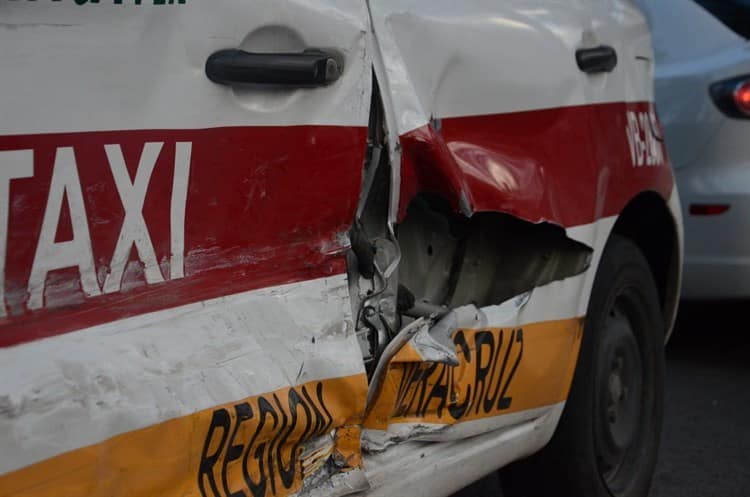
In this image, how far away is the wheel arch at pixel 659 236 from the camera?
3549 millimetres

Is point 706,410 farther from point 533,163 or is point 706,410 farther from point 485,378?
point 485,378

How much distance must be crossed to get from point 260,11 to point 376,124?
1.21 ft

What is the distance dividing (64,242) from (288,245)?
1.58ft

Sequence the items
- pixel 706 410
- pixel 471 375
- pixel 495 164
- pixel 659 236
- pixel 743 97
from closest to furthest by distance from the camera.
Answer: pixel 471 375 < pixel 495 164 < pixel 659 236 < pixel 706 410 < pixel 743 97

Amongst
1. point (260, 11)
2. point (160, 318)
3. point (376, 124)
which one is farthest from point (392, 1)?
point (160, 318)

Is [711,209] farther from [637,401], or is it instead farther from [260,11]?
[260,11]

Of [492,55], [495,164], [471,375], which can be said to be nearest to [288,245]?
[471,375]

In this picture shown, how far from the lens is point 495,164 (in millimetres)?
2623

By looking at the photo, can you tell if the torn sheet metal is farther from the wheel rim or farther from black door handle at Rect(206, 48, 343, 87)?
black door handle at Rect(206, 48, 343, 87)

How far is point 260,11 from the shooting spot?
2012mm

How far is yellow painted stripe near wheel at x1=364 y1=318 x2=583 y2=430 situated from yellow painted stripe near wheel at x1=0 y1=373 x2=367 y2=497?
167 mm

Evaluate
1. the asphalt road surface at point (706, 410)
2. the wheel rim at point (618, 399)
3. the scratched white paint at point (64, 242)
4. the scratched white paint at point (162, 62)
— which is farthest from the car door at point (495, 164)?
the asphalt road surface at point (706, 410)

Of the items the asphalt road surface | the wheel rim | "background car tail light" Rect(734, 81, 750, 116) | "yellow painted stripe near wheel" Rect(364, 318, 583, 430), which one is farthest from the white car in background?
"yellow painted stripe near wheel" Rect(364, 318, 583, 430)

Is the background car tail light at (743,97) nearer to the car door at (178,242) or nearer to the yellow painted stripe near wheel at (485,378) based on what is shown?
the yellow painted stripe near wheel at (485,378)
